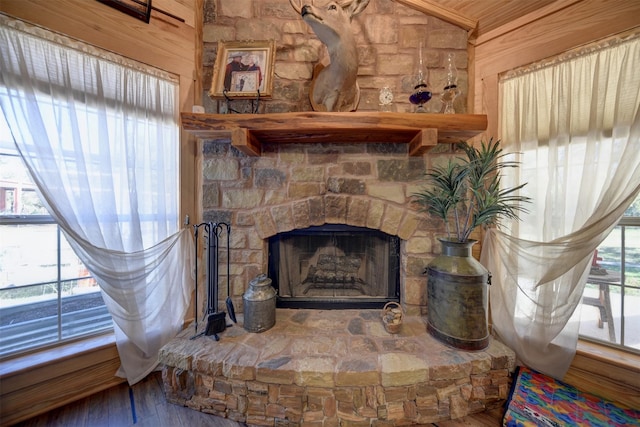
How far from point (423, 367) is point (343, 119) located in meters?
1.44

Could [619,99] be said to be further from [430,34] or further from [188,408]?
[188,408]

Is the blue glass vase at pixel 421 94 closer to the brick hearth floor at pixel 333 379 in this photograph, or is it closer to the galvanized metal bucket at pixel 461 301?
the galvanized metal bucket at pixel 461 301

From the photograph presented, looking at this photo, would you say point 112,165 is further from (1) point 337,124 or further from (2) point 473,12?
(2) point 473,12

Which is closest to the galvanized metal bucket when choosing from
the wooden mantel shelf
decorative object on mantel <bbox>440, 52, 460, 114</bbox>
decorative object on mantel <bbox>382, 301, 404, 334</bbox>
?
decorative object on mantel <bbox>382, 301, 404, 334</bbox>

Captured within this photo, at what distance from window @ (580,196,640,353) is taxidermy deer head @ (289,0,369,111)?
1.86 meters

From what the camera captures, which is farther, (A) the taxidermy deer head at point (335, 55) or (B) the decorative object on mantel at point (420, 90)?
(B) the decorative object on mantel at point (420, 90)

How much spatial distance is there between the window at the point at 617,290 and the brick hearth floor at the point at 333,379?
2.25 feet

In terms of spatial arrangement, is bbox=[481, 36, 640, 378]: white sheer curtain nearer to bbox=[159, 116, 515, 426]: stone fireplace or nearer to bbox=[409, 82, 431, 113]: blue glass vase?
bbox=[159, 116, 515, 426]: stone fireplace

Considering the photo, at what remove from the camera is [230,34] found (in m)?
1.61

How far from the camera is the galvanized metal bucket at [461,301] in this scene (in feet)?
4.06

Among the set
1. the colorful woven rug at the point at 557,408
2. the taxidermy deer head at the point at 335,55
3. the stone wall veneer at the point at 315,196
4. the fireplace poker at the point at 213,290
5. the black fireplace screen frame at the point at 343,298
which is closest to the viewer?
the colorful woven rug at the point at 557,408

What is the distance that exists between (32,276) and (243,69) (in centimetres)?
186

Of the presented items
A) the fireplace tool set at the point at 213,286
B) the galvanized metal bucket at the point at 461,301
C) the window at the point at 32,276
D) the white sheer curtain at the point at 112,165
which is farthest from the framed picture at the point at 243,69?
the galvanized metal bucket at the point at 461,301

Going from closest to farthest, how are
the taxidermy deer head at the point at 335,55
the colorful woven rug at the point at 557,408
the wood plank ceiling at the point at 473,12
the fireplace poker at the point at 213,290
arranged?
the colorful woven rug at the point at 557,408, the taxidermy deer head at the point at 335,55, the fireplace poker at the point at 213,290, the wood plank ceiling at the point at 473,12
